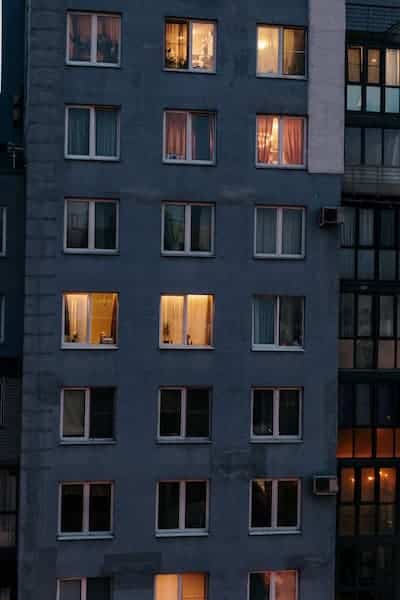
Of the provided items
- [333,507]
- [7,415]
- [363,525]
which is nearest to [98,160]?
[7,415]

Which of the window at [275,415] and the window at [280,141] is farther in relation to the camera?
the window at [280,141]

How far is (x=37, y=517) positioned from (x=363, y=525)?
477 inches

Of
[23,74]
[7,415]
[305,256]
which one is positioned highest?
[23,74]

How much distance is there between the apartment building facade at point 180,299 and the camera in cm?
2611

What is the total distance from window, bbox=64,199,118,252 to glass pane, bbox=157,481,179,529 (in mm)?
8095

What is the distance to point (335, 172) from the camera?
27734mm

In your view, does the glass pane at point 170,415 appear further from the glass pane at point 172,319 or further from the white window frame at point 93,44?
the white window frame at point 93,44

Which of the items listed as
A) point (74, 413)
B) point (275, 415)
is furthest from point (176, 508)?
point (74, 413)

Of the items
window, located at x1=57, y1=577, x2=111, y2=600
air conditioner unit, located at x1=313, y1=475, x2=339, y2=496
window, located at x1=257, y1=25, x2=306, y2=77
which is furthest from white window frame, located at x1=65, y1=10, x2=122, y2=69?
window, located at x1=57, y1=577, x2=111, y2=600

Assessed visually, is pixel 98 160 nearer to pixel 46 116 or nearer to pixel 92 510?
pixel 46 116

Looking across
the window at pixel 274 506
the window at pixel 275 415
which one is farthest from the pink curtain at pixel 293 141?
the window at pixel 274 506

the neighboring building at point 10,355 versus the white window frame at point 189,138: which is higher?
the white window frame at point 189,138

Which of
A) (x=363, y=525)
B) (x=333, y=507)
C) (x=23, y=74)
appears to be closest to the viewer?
(x=333, y=507)

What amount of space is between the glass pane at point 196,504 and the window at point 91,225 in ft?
27.4
